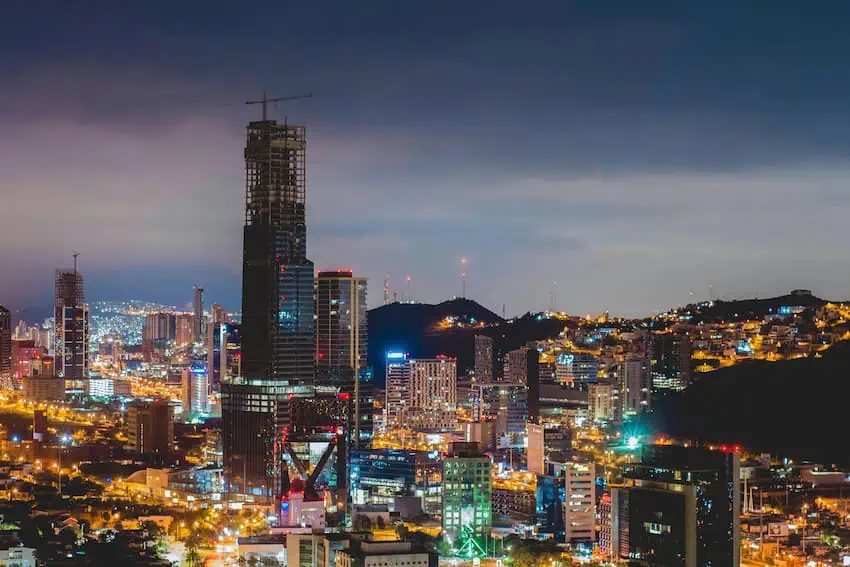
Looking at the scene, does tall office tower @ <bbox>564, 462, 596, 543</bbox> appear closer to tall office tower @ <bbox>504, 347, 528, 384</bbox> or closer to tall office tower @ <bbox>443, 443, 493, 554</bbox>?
tall office tower @ <bbox>443, 443, 493, 554</bbox>

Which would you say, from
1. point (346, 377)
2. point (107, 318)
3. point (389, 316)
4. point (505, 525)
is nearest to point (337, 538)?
point (505, 525)

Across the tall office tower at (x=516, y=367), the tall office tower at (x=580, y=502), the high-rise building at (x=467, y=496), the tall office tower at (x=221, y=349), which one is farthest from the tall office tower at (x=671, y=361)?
the high-rise building at (x=467, y=496)

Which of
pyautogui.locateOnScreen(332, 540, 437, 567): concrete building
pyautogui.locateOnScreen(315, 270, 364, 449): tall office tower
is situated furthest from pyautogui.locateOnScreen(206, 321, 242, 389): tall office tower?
pyautogui.locateOnScreen(332, 540, 437, 567): concrete building

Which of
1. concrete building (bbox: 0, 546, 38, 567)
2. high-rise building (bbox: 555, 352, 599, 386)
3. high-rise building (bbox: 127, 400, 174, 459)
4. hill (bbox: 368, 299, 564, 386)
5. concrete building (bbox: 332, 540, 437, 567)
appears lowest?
concrete building (bbox: 0, 546, 38, 567)

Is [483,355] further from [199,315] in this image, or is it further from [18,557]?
[18,557]

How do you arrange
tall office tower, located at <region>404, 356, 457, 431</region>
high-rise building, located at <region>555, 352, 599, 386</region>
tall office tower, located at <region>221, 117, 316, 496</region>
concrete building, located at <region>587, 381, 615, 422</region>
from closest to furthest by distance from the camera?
tall office tower, located at <region>221, 117, 316, 496</region> → concrete building, located at <region>587, 381, 615, 422</region> → tall office tower, located at <region>404, 356, 457, 431</region> → high-rise building, located at <region>555, 352, 599, 386</region>

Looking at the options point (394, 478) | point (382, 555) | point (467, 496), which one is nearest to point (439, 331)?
point (394, 478)

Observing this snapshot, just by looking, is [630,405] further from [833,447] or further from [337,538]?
[337,538]
